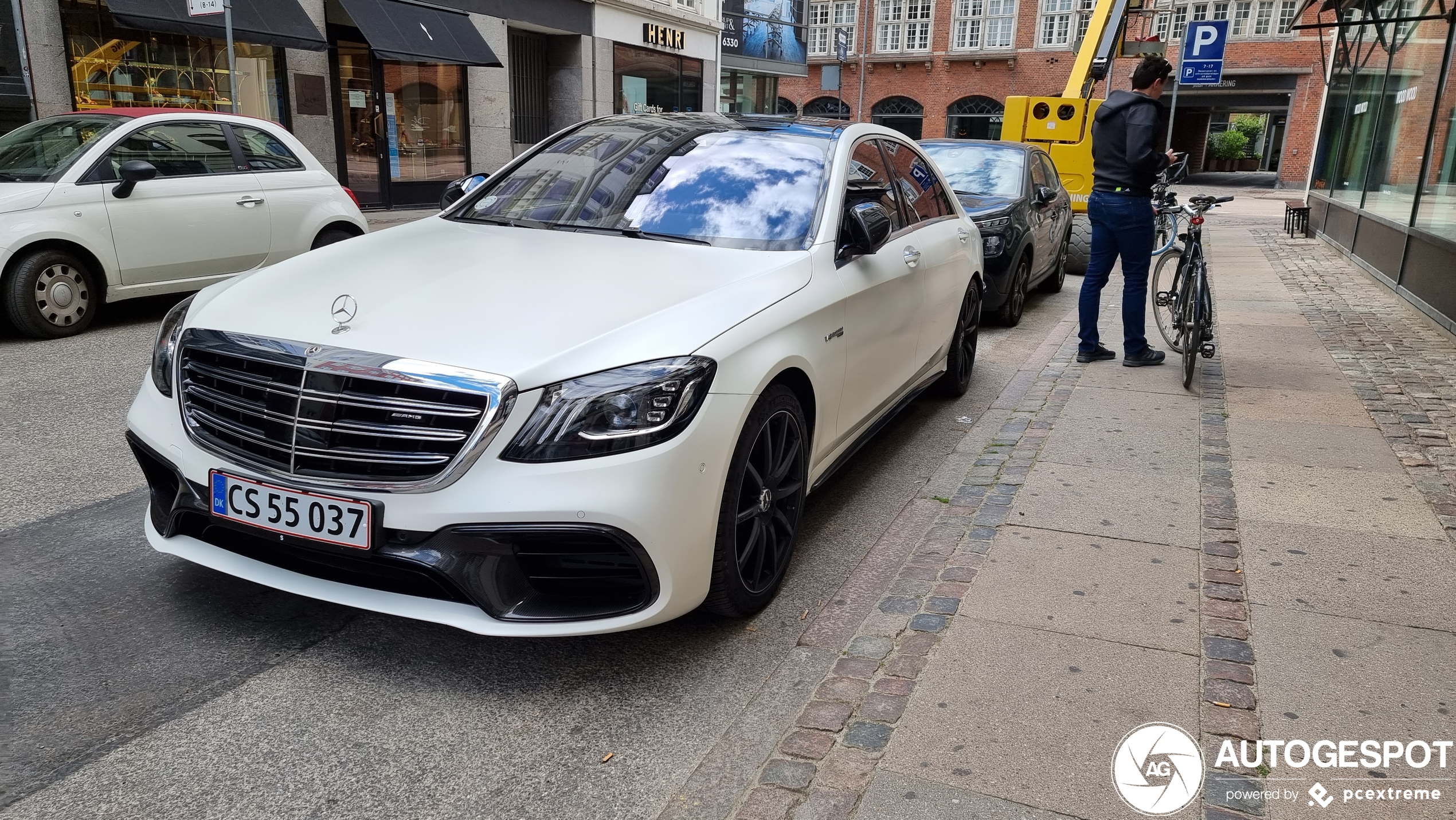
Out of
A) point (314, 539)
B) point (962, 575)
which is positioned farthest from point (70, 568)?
point (962, 575)

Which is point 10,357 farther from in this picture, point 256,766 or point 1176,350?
point 1176,350

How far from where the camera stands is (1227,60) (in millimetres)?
45625

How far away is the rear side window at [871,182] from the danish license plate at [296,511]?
2.34 m

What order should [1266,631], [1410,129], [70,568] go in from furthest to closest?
[1410,129]
[70,568]
[1266,631]

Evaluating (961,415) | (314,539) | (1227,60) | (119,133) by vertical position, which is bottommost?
(961,415)

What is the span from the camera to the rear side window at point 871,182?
4.34 meters

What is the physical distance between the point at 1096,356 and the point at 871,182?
11.4ft

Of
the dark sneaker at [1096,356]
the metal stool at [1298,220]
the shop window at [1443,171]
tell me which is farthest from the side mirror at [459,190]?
the metal stool at [1298,220]

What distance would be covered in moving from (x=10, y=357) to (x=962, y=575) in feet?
21.0

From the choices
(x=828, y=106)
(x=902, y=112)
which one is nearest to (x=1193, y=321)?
(x=902, y=112)

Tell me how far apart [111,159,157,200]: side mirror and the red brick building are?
4233 centimetres

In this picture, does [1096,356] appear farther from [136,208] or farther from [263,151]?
[136,208]

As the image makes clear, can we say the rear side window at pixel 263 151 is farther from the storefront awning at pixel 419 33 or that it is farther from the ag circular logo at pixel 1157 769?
the storefront awning at pixel 419 33

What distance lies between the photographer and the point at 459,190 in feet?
15.9
